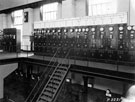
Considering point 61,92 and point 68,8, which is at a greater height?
point 68,8

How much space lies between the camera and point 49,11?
519 inches

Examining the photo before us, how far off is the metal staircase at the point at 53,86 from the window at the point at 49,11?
20.6 ft

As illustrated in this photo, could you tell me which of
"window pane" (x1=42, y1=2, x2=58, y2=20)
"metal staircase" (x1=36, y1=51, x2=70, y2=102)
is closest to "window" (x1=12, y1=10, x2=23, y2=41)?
"window pane" (x1=42, y1=2, x2=58, y2=20)

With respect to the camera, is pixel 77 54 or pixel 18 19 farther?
pixel 18 19

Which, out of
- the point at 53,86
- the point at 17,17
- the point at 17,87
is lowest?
the point at 17,87

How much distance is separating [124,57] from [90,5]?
4602 mm

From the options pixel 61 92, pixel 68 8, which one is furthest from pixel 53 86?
pixel 68 8

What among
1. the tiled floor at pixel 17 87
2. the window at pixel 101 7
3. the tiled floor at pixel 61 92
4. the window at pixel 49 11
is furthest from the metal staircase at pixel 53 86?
the window at pixel 49 11

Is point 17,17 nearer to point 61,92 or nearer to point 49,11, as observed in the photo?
point 49,11

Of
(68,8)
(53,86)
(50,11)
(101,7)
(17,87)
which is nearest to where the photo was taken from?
(53,86)

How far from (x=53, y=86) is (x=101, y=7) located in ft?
19.6

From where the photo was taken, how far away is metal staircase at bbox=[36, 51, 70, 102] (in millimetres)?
6762

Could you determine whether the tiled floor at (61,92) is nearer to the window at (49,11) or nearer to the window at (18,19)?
the window at (49,11)

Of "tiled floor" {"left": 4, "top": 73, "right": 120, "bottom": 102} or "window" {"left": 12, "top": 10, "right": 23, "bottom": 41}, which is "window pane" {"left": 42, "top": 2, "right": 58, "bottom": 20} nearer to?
"window" {"left": 12, "top": 10, "right": 23, "bottom": 41}
